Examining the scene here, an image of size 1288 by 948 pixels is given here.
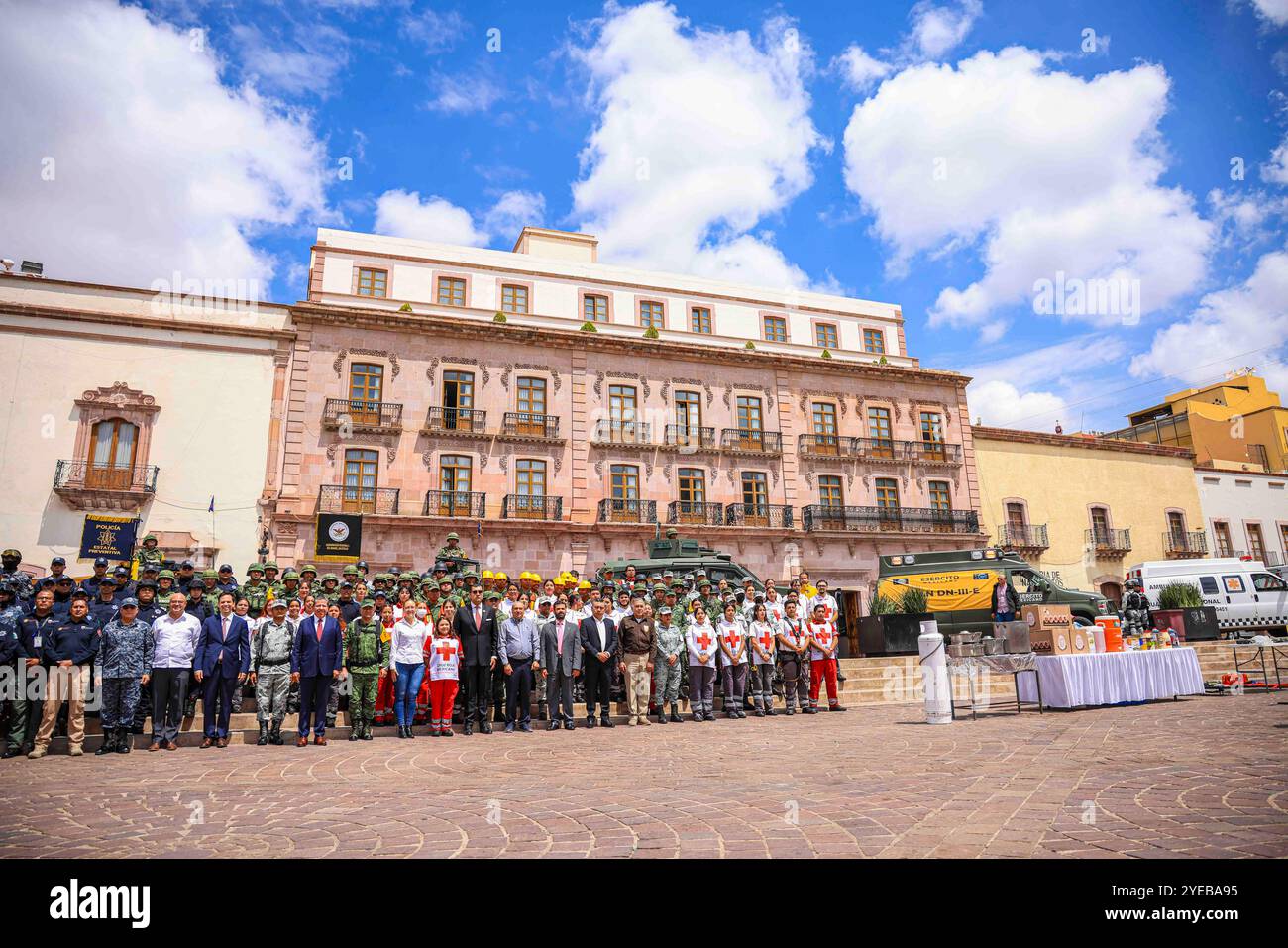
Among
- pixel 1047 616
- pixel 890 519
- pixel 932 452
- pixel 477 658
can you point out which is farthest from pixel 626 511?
pixel 1047 616

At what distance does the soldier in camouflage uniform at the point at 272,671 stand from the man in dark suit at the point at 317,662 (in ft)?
0.50

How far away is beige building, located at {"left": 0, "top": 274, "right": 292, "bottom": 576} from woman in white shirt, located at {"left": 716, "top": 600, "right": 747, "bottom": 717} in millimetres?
17517

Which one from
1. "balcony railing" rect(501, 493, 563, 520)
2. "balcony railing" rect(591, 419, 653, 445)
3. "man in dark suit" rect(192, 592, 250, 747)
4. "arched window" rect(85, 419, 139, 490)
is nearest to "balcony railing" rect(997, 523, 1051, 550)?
"balcony railing" rect(591, 419, 653, 445)

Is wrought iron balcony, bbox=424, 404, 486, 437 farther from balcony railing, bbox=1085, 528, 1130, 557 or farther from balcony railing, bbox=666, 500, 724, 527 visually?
balcony railing, bbox=1085, 528, 1130, 557

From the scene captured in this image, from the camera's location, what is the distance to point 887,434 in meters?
32.1

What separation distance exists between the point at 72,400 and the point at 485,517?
1274 cm

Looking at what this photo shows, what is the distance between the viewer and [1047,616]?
34.8ft

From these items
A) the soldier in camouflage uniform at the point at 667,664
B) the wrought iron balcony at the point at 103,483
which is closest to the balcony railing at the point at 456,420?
the wrought iron balcony at the point at 103,483

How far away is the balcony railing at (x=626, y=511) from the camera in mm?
27375

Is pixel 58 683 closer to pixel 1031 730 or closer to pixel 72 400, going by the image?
pixel 1031 730

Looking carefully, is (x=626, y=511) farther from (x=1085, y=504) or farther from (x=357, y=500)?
(x=1085, y=504)

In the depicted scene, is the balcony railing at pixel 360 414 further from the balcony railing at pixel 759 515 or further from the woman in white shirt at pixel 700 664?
the woman in white shirt at pixel 700 664

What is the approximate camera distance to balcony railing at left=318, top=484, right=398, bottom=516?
24453 mm
